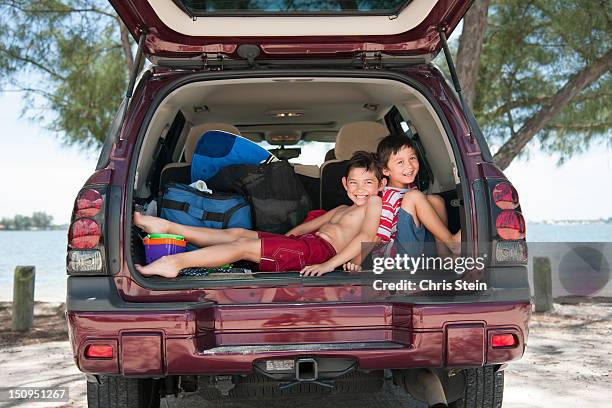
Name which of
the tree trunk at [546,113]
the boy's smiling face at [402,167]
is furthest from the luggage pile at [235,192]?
the tree trunk at [546,113]

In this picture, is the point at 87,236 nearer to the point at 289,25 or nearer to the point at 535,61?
the point at 289,25

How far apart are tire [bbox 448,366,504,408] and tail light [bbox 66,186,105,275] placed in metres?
1.61

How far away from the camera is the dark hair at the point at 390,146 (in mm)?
3906

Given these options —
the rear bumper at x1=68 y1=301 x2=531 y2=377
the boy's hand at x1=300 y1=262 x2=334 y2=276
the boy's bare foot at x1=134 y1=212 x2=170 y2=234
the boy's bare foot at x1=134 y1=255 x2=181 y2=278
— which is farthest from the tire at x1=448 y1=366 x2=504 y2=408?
the boy's bare foot at x1=134 y1=212 x2=170 y2=234

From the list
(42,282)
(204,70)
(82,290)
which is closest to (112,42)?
(204,70)

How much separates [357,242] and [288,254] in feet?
1.02

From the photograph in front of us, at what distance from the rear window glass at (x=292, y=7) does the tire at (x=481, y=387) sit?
1604mm

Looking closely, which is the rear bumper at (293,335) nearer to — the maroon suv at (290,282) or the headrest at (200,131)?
the maroon suv at (290,282)

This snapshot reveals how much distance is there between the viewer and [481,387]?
3.38m

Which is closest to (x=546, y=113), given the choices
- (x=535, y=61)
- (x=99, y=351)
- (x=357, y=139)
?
(x=535, y=61)

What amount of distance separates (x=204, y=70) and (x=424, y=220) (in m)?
1.19

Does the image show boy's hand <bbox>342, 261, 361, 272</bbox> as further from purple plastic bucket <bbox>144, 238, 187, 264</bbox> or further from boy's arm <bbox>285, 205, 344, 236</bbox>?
purple plastic bucket <bbox>144, 238, 187, 264</bbox>

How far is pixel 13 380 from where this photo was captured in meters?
5.11

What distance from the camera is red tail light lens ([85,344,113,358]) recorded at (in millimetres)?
2828
